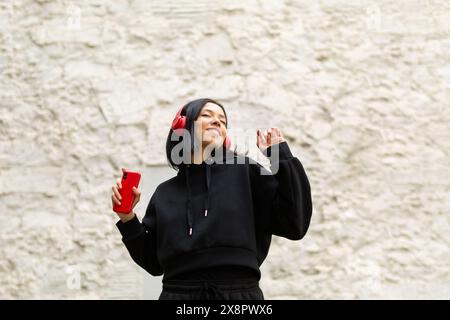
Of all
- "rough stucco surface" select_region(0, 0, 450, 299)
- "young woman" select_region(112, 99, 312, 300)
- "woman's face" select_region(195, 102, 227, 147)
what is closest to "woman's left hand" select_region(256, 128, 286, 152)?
"young woman" select_region(112, 99, 312, 300)

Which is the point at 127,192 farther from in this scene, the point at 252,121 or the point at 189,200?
the point at 252,121

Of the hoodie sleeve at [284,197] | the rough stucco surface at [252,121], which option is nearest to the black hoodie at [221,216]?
the hoodie sleeve at [284,197]

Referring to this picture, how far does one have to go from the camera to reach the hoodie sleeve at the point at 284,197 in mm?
2117

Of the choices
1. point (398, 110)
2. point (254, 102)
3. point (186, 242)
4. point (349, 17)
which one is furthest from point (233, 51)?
point (186, 242)

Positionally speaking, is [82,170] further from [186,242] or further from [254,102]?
[186,242]

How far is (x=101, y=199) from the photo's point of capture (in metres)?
3.93

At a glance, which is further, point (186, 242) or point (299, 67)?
point (299, 67)

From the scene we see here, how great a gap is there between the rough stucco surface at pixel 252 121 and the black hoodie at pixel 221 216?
1632mm

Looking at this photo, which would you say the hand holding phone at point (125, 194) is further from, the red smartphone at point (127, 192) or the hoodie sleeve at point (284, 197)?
the hoodie sleeve at point (284, 197)

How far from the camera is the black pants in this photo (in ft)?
6.86

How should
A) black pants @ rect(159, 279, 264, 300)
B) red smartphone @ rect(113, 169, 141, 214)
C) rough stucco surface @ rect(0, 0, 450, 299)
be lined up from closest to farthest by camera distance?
black pants @ rect(159, 279, 264, 300)
red smartphone @ rect(113, 169, 141, 214)
rough stucco surface @ rect(0, 0, 450, 299)

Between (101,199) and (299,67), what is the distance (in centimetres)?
121

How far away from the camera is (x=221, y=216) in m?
2.15

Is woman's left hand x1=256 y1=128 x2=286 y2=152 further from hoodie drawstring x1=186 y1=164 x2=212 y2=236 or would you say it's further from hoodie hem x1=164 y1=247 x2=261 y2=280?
hoodie hem x1=164 y1=247 x2=261 y2=280
